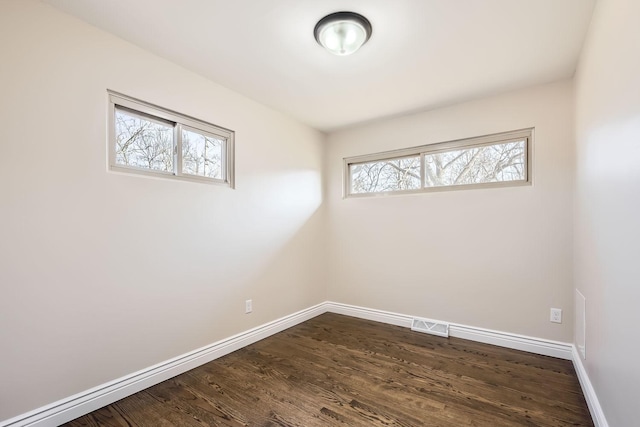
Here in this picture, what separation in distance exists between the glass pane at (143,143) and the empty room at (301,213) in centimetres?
2

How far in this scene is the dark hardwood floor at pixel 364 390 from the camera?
5.80ft

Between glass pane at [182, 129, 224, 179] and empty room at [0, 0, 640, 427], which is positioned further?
glass pane at [182, 129, 224, 179]

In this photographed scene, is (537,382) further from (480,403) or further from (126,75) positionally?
(126,75)

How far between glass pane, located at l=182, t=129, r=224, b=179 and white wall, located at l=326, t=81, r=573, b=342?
5.67 feet

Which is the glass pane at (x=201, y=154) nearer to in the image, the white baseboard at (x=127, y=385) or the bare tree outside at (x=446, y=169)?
the white baseboard at (x=127, y=385)

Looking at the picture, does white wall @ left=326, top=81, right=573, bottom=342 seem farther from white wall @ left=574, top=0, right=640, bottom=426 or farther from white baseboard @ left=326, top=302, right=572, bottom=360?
white wall @ left=574, top=0, right=640, bottom=426

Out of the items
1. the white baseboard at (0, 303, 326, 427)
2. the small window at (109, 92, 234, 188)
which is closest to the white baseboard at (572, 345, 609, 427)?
the white baseboard at (0, 303, 326, 427)

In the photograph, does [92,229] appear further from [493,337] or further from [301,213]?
[493,337]

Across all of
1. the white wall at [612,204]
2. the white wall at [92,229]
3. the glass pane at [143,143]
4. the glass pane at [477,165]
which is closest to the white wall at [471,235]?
the glass pane at [477,165]

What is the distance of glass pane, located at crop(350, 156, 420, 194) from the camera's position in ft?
11.4

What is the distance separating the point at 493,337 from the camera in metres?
2.85

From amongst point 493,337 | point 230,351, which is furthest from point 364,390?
point 493,337

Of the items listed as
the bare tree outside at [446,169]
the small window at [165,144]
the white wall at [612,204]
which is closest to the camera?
the white wall at [612,204]

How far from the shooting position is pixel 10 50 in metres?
1.59
